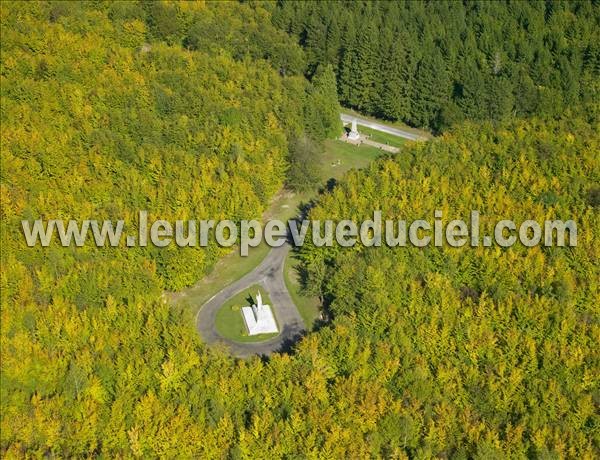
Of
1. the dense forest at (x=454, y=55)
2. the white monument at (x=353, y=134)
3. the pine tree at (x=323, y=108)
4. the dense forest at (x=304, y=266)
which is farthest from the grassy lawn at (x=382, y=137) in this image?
the pine tree at (x=323, y=108)

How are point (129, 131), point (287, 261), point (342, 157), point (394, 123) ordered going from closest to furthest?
1. point (287, 261)
2. point (129, 131)
3. point (342, 157)
4. point (394, 123)

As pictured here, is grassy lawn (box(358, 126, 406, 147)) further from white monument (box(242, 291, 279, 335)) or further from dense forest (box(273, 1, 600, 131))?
white monument (box(242, 291, 279, 335))

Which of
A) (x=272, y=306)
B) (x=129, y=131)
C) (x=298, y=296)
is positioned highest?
(x=129, y=131)

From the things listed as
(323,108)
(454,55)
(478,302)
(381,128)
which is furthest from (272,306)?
(454,55)

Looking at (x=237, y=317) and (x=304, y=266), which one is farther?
(x=304, y=266)

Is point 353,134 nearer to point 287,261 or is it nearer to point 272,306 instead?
point 287,261

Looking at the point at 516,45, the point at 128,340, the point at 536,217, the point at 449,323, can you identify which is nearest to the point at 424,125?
the point at 516,45

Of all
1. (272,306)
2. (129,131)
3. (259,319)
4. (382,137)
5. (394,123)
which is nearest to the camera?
(259,319)
